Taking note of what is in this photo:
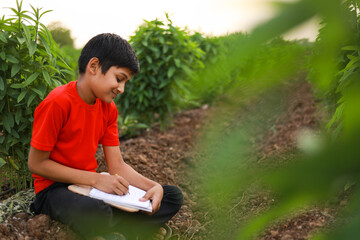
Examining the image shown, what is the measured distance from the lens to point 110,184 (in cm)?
183

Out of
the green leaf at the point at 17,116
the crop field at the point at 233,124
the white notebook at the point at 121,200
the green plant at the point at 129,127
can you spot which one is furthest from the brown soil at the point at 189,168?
the green leaf at the point at 17,116

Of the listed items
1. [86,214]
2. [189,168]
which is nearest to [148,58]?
[189,168]

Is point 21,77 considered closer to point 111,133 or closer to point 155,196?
point 111,133

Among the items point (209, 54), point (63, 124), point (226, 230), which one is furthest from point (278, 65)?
point (209, 54)

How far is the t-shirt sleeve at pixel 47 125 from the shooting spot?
1.72 metres

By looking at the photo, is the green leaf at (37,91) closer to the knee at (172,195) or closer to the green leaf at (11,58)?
the green leaf at (11,58)

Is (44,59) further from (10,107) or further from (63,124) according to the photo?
(63,124)

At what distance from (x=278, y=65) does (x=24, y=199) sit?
2.06 metres

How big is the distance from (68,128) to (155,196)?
56cm

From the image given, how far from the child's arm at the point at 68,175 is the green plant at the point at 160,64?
241 cm

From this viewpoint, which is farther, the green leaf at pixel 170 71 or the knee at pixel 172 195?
the green leaf at pixel 170 71

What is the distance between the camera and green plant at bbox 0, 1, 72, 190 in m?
2.01

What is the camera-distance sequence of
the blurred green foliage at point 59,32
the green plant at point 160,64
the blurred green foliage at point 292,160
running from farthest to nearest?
the green plant at point 160,64 < the blurred green foliage at point 59,32 < the blurred green foliage at point 292,160

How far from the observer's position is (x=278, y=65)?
411 millimetres
